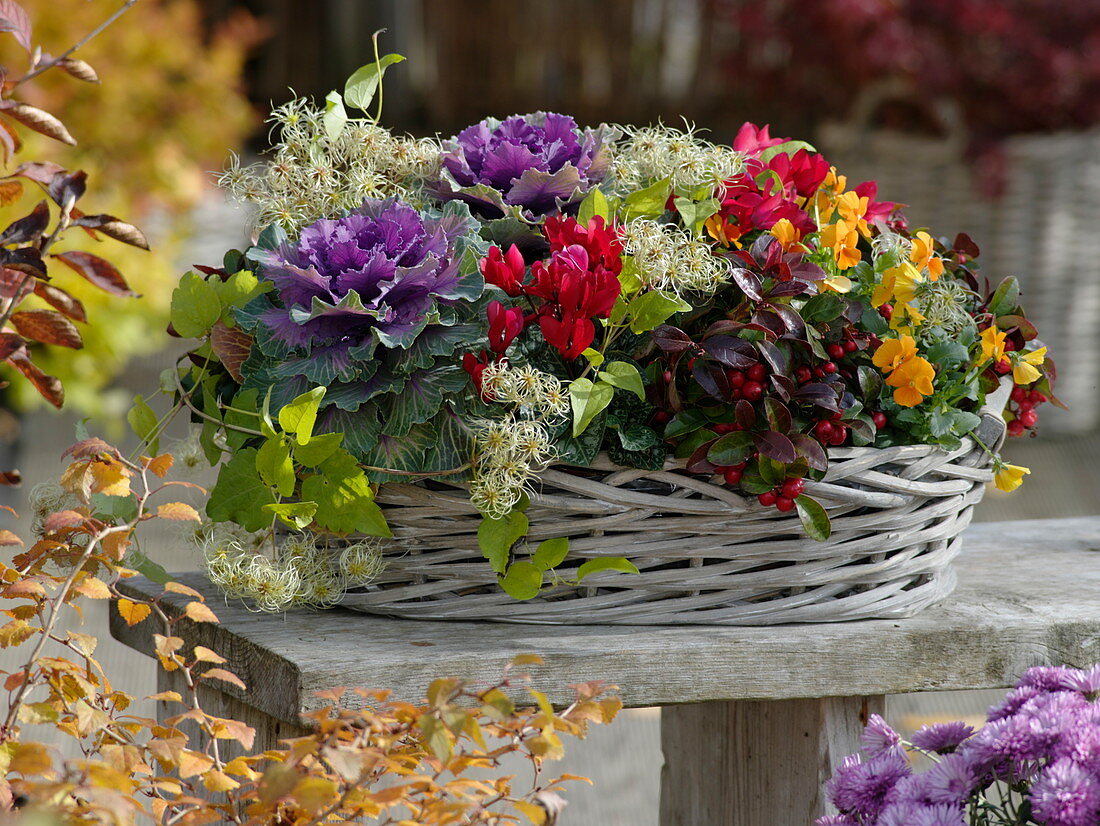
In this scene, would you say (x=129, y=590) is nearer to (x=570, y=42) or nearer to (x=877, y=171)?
(x=877, y=171)

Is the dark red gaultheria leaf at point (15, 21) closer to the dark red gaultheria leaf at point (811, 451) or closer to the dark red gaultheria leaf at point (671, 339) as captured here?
the dark red gaultheria leaf at point (671, 339)

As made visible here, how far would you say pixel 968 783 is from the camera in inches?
34.4

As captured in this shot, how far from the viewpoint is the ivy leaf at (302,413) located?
94 cm

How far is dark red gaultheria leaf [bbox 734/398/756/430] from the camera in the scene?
0.96 meters

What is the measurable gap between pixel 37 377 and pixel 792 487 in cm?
60

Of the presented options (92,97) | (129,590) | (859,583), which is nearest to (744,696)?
(859,583)

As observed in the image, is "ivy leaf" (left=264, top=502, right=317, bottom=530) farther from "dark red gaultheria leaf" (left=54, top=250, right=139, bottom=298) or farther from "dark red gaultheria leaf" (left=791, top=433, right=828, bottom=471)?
"dark red gaultheria leaf" (left=791, top=433, right=828, bottom=471)

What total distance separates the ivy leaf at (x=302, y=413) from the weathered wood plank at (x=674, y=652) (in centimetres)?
18

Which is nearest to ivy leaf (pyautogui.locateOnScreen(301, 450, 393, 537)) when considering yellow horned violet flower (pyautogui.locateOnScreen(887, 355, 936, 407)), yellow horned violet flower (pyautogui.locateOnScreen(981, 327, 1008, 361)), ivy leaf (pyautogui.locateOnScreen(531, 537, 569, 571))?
ivy leaf (pyautogui.locateOnScreen(531, 537, 569, 571))

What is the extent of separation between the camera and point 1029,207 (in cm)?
343

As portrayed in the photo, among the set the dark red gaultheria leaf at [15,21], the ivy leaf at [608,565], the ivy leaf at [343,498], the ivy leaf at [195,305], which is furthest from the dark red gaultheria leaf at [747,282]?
the dark red gaultheria leaf at [15,21]

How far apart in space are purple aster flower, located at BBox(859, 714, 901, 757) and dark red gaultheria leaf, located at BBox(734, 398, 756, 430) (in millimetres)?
256

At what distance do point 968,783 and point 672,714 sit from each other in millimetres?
588

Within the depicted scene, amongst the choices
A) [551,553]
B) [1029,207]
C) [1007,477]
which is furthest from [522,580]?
[1029,207]
